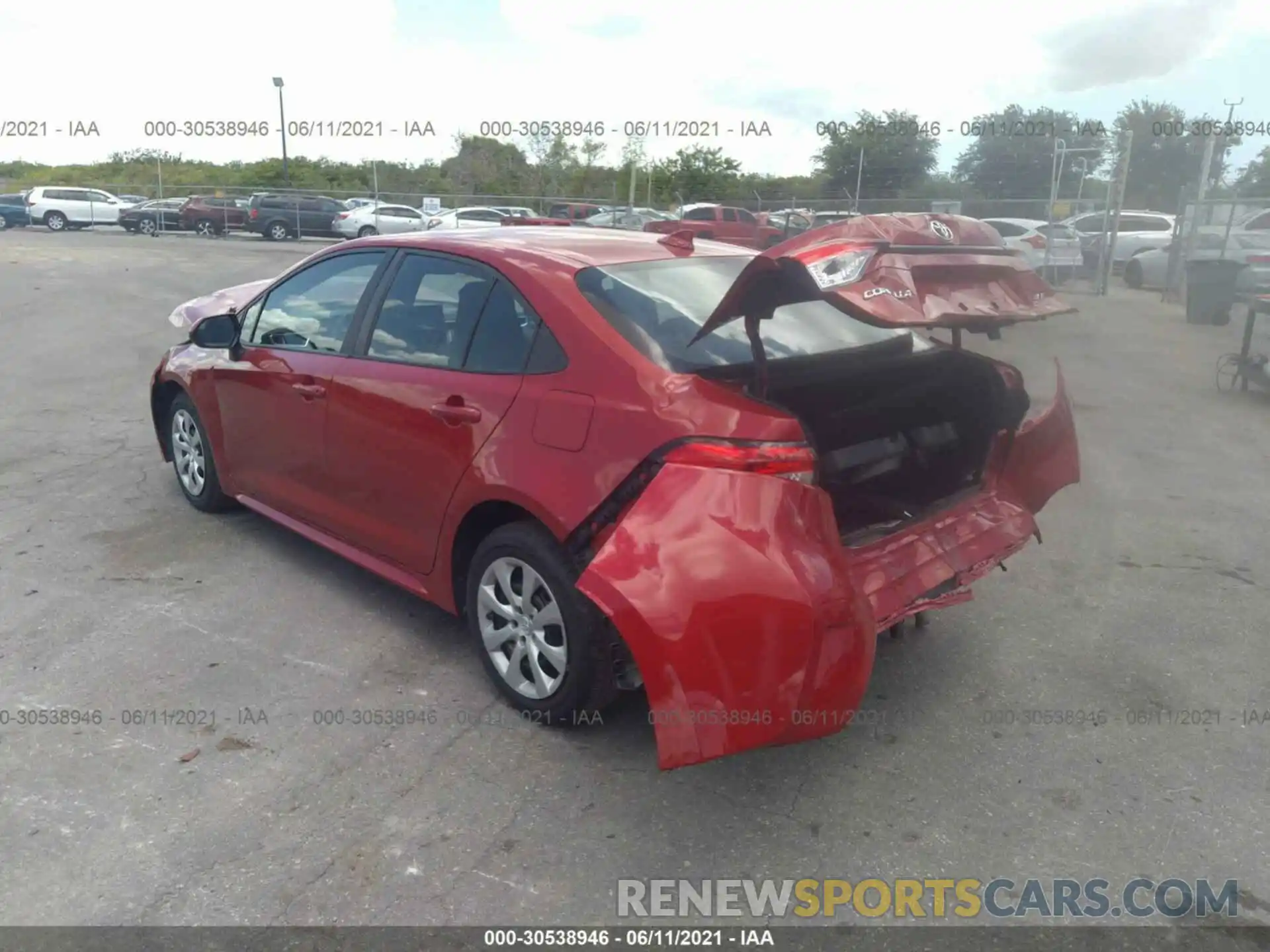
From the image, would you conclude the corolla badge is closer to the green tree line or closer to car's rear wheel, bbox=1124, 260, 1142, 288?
the green tree line

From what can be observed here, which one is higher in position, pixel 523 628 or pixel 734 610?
pixel 734 610

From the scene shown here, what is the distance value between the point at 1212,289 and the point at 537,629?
14491 millimetres

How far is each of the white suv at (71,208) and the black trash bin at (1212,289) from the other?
1288 inches

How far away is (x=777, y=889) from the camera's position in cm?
279

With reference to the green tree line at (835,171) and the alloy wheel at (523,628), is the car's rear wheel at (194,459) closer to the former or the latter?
the alloy wheel at (523,628)

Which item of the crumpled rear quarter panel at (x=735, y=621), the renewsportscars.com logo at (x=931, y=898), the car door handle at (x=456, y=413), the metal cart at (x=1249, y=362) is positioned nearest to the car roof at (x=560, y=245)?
the car door handle at (x=456, y=413)

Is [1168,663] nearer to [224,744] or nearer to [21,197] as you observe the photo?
[224,744]

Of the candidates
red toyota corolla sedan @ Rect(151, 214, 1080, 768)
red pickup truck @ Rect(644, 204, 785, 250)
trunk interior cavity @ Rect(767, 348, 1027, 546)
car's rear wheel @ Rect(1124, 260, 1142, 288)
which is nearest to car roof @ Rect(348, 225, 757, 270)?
red toyota corolla sedan @ Rect(151, 214, 1080, 768)

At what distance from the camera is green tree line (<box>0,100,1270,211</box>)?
21.6 m

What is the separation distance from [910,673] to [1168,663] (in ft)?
3.60

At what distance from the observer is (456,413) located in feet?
11.9

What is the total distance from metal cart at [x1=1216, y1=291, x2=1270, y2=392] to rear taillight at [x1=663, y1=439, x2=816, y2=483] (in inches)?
350

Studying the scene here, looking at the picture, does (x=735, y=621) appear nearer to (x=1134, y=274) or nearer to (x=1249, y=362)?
(x=1249, y=362)

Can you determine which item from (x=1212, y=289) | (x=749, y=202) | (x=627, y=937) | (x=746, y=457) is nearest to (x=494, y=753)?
(x=627, y=937)
